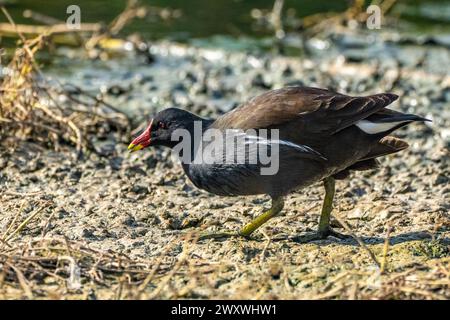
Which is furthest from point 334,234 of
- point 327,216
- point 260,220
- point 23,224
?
point 23,224

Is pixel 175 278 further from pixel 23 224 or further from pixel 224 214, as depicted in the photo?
pixel 224 214

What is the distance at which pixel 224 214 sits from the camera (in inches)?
234

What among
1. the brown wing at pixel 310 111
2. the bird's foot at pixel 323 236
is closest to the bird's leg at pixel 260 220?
the bird's foot at pixel 323 236

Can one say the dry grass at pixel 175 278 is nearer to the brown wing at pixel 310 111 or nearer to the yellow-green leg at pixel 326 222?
the yellow-green leg at pixel 326 222

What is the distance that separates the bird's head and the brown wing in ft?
1.26

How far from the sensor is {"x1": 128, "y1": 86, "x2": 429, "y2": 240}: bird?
5.21 metres

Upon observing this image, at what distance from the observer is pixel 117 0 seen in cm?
1295

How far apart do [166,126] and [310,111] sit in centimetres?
97

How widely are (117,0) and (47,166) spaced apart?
21.3ft

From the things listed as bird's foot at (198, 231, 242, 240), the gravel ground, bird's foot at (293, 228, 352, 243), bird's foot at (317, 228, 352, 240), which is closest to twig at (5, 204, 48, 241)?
the gravel ground

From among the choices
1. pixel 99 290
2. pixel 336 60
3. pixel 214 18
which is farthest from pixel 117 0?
pixel 99 290

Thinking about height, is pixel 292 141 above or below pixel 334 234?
above

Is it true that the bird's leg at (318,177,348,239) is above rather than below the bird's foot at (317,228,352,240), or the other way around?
above

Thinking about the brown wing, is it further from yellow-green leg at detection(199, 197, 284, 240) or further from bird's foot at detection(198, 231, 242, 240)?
bird's foot at detection(198, 231, 242, 240)
